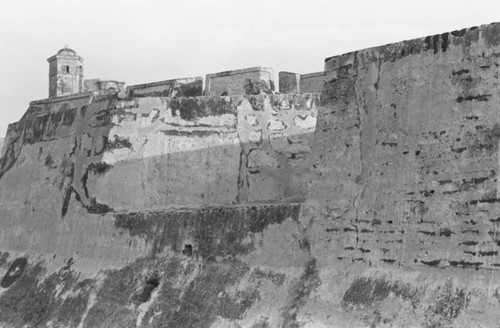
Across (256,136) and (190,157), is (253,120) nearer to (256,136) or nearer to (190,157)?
(256,136)

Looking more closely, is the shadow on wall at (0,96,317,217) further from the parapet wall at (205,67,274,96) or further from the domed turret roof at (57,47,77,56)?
the domed turret roof at (57,47,77,56)

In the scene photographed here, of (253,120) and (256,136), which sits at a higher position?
(253,120)

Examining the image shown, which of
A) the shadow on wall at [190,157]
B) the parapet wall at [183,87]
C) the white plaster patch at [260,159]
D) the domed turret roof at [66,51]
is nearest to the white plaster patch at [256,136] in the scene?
the shadow on wall at [190,157]

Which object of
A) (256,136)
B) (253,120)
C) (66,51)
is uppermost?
(66,51)

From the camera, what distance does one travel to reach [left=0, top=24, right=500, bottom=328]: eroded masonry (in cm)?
632

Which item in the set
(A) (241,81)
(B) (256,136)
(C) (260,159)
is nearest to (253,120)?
(B) (256,136)

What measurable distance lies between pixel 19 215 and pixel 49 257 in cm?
170

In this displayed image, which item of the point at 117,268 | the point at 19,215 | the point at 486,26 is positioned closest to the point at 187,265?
the point at 117,268

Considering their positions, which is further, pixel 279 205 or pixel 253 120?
pixel 253 120

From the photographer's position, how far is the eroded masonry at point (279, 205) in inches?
249

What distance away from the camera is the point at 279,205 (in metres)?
7.95

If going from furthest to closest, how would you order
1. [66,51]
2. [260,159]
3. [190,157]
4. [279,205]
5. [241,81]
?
[66,51] < [241,81] < [260,159] < [190,157] < [279,205]

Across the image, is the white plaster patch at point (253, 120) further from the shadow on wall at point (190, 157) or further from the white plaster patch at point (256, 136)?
the white plaster patch at point (256, 136)

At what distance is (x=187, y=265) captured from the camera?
8.59 metres
